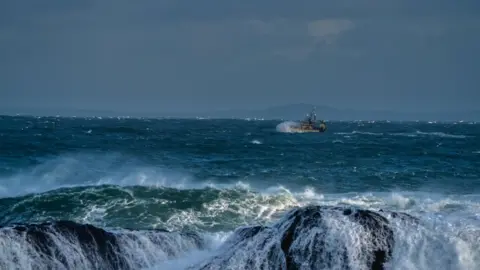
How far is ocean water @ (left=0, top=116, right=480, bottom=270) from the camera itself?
13727 millimetres

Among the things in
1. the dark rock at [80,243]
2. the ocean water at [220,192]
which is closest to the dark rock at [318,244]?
the ocean water at [220,192]

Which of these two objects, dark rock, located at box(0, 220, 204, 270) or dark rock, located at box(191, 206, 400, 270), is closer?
dark rock, located at box(191, 206, 400, 270)

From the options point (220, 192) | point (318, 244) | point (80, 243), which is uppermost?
point (318, 244)

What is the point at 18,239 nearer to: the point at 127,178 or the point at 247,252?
the point at 247,252

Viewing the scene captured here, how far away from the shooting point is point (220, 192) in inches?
1112

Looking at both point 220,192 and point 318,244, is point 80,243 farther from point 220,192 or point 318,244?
point 220,192

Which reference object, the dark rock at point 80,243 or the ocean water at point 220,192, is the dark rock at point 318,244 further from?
the dark rock at point 80,243

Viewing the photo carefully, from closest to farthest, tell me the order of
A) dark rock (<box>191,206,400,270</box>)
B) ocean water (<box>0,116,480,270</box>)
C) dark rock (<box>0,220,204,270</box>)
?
1. dark rock (<box>191,206,400,270</box>)
2. ocean water (<box>0,116,480,270</box>)
3. dark rock (<box>0,220,204,270</box>)

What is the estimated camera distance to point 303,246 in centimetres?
1312

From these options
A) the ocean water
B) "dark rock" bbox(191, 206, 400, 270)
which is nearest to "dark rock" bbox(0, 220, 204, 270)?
the ocean water

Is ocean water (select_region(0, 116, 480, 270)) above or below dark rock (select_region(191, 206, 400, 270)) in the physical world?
below

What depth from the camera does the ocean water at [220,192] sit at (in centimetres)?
1373

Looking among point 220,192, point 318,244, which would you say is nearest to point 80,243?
point 318,244

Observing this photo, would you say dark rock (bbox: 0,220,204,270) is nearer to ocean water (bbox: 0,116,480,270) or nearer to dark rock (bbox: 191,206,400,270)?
ocean water (bbox: 0,116,480,270)
